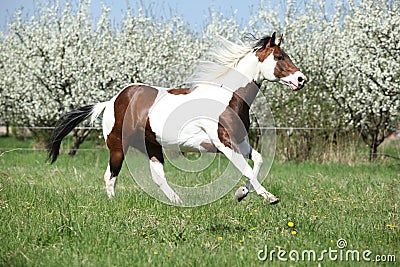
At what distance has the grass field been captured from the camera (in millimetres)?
4203

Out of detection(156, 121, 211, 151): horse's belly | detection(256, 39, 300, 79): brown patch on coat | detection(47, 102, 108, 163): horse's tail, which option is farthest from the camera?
detection(47, 102, 108, 163): horse's tail

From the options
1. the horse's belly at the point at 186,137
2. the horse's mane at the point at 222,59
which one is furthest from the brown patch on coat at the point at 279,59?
the horse's belly at the point at 186,137

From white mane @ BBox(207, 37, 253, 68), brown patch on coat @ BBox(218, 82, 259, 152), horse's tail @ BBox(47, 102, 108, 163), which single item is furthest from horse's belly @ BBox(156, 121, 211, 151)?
horse's tail @ BBox(47, 102, 108, 163)

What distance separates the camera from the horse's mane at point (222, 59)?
659 centimetres

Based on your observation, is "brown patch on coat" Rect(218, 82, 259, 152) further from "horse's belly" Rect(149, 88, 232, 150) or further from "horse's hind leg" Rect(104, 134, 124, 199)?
"horse's hind leg" Rect(104, 134, 124, 199)

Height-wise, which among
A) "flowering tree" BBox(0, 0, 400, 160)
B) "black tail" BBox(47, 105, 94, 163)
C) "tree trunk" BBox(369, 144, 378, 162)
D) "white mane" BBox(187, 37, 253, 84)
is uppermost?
"white mane" BBox(187, 37, 253, 84)

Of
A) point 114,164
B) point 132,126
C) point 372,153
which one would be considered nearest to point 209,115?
point 132,126

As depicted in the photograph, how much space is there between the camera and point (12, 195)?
6730 mm

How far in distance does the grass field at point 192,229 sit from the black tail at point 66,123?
37.3 inches

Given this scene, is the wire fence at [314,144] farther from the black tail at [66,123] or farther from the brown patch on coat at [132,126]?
the brown patch on coat at [132,126]

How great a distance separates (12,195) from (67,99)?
37.5 ft

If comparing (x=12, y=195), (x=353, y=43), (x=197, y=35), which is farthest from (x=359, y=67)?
(x=12, y=195)

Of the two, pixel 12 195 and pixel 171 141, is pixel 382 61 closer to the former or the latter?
pixel 171 141

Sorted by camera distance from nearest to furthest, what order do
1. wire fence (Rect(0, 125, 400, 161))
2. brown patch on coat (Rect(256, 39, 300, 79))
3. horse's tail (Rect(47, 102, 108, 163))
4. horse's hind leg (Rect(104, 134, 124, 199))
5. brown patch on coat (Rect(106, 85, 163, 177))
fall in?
brown patch on coat (Rect(256, 39, 300, 79))
brown patch on coat (Rect(106, 85, 163, 177))
horse's hind leg (Rect(104, 134, 124, 199))
horse's tail (Rect(47, 102, 108, 163))
wire fence (Rect(0, 125, 400, 161))
